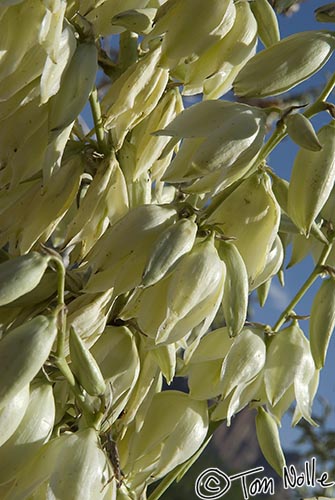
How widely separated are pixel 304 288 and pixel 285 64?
164mm

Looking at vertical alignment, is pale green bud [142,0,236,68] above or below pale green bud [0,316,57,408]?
above

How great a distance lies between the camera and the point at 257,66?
1.41 ft

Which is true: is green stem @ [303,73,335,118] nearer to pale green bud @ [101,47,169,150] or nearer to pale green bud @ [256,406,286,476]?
pale green bud @ [101,47,169,150]

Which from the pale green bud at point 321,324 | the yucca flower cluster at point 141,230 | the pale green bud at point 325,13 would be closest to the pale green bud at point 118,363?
the yucca flower cluster at point 141,230

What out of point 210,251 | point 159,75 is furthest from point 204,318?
point 159,75

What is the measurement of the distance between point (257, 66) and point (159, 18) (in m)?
0.07

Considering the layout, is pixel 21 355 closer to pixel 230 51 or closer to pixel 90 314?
pixel 90 314

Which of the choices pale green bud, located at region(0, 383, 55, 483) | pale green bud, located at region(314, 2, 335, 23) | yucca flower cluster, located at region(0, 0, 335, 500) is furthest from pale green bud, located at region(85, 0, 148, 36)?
pale green bud, located at region(0, 383, 55, 483)

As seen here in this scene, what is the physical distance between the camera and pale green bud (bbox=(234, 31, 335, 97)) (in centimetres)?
43

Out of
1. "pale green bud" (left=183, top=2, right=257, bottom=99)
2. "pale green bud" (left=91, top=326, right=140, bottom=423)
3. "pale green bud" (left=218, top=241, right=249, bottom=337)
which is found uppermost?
"pale green bud" (left=183, top=2, right=257, bottom=99)

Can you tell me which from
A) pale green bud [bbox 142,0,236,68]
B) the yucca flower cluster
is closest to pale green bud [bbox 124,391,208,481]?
the yucca flower cluster

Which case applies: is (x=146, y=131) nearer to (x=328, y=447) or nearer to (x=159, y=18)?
(x=159, y=18)

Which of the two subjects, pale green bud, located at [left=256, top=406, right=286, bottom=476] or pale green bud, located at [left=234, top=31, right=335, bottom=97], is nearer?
pale green bud, located at [left=234, top=31, right=335, bottom=97]

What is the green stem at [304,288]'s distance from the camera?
528 millimetres
